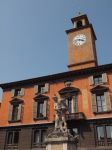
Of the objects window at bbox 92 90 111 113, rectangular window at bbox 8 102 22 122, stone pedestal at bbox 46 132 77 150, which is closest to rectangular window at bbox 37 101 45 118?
rectangular window at bbox 8 102 22 122

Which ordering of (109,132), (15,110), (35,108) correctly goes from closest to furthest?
(109,132)
(35,108)
(15,110)

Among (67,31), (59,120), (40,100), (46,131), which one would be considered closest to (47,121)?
(46,131)

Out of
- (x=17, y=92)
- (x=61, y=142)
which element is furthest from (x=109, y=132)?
(x=17, y=92)

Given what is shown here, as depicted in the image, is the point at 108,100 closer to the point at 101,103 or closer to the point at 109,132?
the point at 101,103

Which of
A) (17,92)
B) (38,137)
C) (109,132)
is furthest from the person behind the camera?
(17,92)

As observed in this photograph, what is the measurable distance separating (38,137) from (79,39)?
18.6m

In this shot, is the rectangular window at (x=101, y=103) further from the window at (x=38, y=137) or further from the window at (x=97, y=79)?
the window at (x=38, y=137)

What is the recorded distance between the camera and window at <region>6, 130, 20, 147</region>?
3303 centimetres

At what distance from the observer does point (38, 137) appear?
32.2 m

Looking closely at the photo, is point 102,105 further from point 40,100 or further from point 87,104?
point 40,100

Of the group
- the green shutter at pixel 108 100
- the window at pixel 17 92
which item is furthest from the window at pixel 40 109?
the green shutter at pixel 108 100

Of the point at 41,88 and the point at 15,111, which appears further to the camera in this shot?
the point at 41,88

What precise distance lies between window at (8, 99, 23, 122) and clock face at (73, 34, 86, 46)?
14.4 meters

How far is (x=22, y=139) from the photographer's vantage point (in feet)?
107
